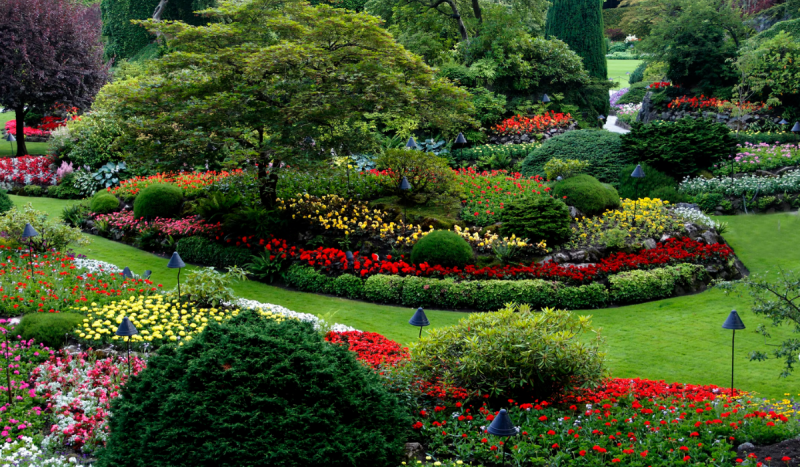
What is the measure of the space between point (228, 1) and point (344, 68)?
304 cm

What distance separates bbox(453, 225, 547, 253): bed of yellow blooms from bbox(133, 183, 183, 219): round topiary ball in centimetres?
697

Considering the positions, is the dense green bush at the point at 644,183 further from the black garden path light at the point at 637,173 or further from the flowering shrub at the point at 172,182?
the flowering shrub at the point at 172,182

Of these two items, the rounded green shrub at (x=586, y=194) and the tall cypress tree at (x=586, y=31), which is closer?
the rounded green shrub at (x=586, y=194)

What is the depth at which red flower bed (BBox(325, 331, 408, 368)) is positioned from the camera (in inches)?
302

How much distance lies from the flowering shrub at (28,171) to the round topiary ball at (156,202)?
232 inches

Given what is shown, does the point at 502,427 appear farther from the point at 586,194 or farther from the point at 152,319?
the point at 586,194

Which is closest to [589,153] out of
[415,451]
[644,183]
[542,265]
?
[644,183]

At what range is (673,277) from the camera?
429 inches

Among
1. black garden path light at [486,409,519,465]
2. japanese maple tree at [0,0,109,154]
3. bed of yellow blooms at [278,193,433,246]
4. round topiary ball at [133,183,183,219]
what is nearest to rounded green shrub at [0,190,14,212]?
round topiary ball at [133,183,183,219]

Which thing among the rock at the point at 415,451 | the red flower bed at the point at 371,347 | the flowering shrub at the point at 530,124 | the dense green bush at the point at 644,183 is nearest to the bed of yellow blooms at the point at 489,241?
the red flower bed at the point at 371,347

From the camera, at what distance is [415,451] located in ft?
18.8

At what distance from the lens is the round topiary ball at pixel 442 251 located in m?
11.5

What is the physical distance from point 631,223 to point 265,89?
307 inches

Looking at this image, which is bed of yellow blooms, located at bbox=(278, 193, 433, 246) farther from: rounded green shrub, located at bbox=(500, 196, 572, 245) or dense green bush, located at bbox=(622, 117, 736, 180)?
dense green bush, located at bbox=(622, 117, 736, 180)
